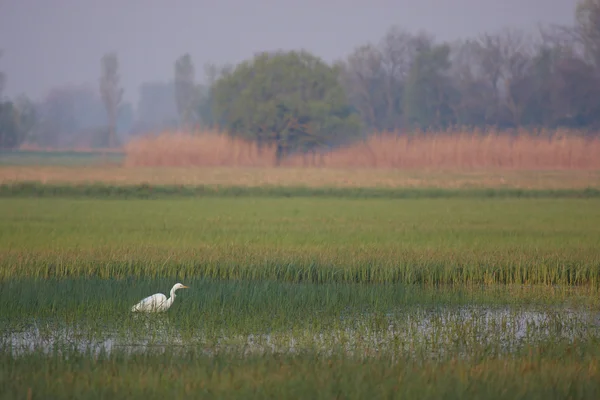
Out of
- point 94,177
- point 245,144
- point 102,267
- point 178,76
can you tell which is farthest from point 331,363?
point 178,76

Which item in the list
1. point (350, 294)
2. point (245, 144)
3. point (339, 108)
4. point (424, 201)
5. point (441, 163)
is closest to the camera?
point (350, 294)

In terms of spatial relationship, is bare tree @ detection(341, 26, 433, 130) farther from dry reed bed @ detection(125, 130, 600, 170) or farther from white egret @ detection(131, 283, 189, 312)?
white egret @ detection(131, 283, 189, 312)

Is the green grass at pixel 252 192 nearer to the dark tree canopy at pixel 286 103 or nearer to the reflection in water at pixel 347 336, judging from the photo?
the dark tree canopy at pixel 286 103

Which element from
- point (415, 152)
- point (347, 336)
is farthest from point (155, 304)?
point (415, 152)

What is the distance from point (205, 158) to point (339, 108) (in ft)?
35.6

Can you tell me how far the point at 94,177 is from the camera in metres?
31.1

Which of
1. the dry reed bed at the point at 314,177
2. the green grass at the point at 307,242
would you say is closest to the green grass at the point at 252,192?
the dry reed bed at the point at 314,177

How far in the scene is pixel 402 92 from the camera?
6069 cm

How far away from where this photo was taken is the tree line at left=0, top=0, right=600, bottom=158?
145 ft

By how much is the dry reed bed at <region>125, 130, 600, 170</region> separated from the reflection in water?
2688 cm

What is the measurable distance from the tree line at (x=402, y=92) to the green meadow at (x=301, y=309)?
2531 centimetres

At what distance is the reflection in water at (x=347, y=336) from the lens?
7195 mm

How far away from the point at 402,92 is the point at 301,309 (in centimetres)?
5292

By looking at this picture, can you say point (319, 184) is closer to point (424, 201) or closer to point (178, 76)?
point (424, 201)
